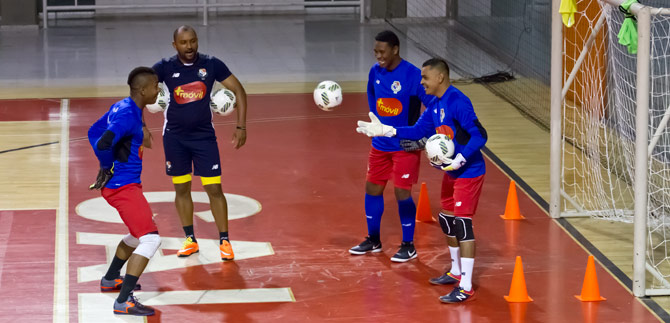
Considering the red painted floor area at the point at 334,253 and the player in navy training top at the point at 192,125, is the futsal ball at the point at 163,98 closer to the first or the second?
the player in navy training top at the point at 192,125

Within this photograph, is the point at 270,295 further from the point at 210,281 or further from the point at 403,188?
the point at 403,188

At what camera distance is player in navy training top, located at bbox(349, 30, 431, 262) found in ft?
35.1

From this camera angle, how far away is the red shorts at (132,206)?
9469mm

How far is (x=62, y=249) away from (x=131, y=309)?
86.0 inches

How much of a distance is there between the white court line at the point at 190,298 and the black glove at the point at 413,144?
1858 mm

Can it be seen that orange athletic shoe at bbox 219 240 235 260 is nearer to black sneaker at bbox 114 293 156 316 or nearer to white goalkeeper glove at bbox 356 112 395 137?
black sneaker at bbox 114 293 156 316

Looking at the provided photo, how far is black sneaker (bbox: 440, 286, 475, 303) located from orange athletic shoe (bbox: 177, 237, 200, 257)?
2.88 metres

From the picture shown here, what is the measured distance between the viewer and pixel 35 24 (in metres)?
28.1

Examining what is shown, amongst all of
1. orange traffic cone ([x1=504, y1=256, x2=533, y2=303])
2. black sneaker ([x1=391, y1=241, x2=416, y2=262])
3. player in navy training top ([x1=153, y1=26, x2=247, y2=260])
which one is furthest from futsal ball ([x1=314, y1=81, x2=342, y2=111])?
orange traffic cone ([x1=504, y1=256, x2=533, y2=303])

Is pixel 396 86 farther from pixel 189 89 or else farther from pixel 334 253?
pixel 189 89

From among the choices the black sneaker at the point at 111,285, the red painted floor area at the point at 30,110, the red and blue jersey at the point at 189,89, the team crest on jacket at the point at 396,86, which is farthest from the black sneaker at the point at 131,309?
the red painted floor area at the point at 30,110

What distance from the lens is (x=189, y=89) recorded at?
10852 mm

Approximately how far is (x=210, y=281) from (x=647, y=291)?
427 centimetres

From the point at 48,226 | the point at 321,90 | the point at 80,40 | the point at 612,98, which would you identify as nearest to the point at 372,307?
the point at 321,90
